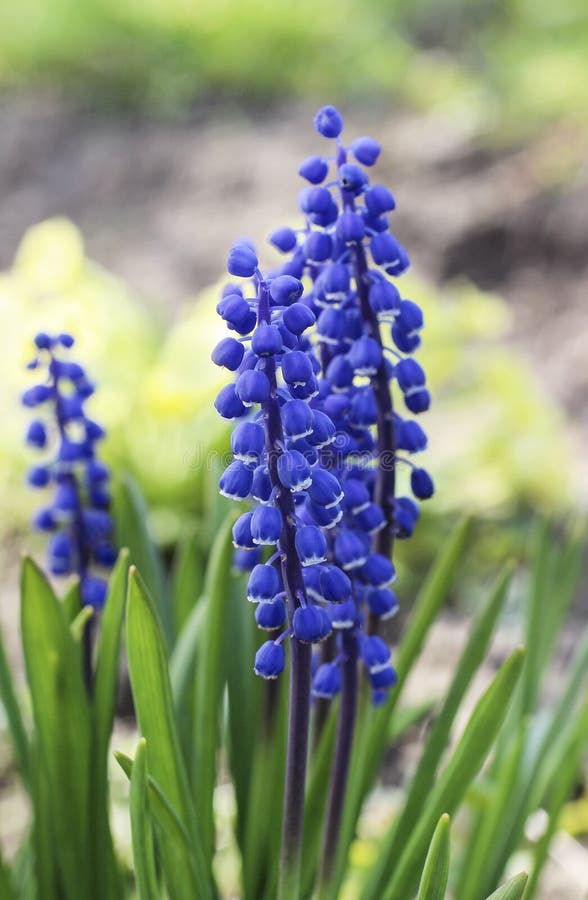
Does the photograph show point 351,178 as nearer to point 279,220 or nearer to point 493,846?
point 493,846

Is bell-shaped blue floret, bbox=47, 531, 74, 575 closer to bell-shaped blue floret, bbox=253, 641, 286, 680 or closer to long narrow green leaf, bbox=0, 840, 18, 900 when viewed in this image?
long narrow green leaf, bbox=0, 840, 18, 900

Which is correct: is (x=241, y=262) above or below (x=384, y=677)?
above

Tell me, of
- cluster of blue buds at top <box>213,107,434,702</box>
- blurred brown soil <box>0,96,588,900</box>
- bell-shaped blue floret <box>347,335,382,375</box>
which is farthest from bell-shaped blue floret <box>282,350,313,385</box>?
blurred brown soil <box>0,96,588,900</box>

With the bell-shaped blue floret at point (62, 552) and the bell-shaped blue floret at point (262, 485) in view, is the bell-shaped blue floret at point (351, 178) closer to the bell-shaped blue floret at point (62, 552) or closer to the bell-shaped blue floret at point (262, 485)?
the bell-shaped blue floret at point (262, 485)

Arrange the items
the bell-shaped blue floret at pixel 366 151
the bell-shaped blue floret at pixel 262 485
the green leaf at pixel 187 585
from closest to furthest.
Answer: the bell-shaped blue floret at pixel 262 485 → the bell-shaped blue floret at pixel 366 151 → the green leaf at pixel 187 585

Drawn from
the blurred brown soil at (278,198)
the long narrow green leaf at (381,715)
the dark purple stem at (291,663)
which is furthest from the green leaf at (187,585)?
the blurred brown soil at (278,198)

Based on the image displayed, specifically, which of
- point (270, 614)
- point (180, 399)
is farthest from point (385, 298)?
point (180, 399)
